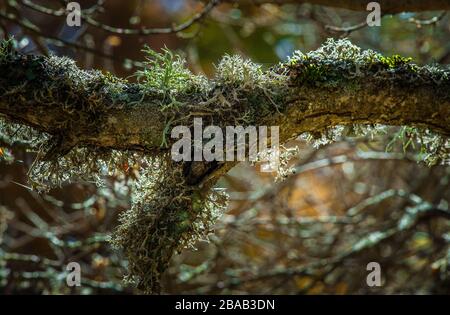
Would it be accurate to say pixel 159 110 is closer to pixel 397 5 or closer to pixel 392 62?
pixel 392 62

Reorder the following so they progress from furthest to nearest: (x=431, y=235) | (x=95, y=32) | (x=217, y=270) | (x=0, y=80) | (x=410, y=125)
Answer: (x=95, y=32), (x=217, y=270), (x=431, y=235), (x=410, y=125), (x=0, y=80)

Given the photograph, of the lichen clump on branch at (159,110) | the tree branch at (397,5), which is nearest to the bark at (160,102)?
the lichen clump on branch at (159,110)

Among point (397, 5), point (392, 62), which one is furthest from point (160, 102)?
point (397, 5)

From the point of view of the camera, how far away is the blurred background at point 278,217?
2.81 metres

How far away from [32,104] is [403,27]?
3272 mm

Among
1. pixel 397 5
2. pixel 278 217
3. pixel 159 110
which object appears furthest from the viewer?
pixel 278 217

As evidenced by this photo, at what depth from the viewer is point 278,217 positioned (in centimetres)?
377

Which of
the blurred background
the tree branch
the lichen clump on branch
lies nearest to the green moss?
the lichen clump on branch

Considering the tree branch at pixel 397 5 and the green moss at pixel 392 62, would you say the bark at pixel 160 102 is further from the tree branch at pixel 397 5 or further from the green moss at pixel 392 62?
the tree branch at pixel 397 5
